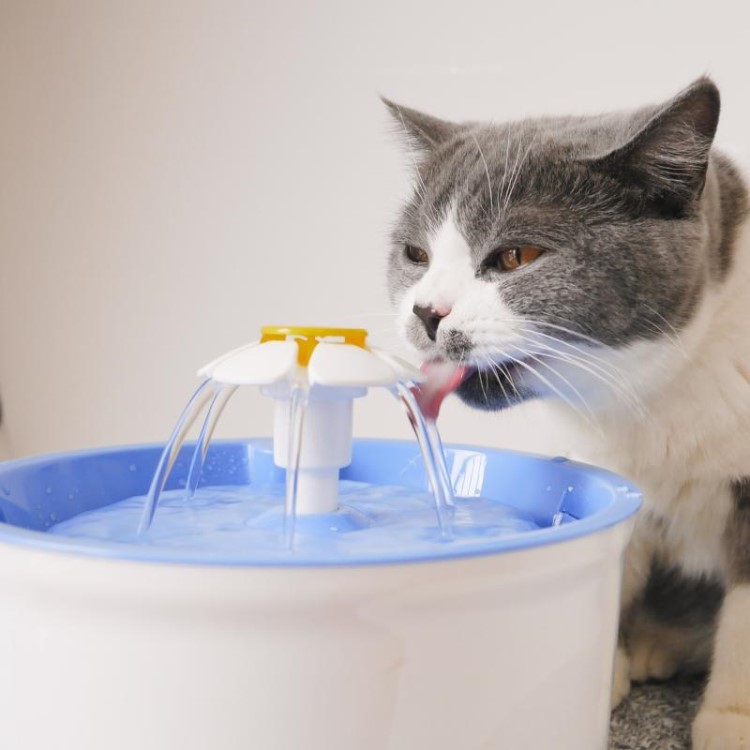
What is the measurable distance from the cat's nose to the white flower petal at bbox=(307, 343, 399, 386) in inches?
7.0

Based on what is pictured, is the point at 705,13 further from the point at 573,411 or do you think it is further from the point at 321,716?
the point at 321,716

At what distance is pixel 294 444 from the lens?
55 cm

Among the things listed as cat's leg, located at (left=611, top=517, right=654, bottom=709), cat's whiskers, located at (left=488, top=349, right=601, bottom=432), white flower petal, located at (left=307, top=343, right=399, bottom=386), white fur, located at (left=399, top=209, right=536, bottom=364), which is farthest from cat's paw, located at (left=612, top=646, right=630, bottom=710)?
white flower petal, located at (left=307, top=343, right=399, bottom=386)

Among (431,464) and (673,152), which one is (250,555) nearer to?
(431,464)

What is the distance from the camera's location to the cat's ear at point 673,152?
2.18ft

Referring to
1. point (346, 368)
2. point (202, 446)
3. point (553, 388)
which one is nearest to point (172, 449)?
point (202, 446)

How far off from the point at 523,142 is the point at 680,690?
0.57 meters

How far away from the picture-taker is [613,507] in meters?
0.51

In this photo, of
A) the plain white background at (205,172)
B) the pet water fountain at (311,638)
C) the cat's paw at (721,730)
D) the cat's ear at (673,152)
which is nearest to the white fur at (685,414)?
the cat's paw at (721,730)

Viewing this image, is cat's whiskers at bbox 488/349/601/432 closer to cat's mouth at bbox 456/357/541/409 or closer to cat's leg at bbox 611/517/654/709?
cat's mouth at bbox 456/357/541/409

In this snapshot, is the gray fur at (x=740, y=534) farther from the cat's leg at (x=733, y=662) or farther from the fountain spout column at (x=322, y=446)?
the fountain spout column at (x=322, y=446)

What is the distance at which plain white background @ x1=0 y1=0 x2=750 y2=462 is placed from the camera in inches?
50.1

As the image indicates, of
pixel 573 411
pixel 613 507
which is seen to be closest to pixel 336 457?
pixel 613 507

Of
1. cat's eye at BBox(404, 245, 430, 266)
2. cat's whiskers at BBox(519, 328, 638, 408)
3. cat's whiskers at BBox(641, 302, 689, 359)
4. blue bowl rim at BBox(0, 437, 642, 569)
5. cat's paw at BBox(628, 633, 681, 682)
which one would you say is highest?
cat's eye at BBox(404, 245, 430, 266)
